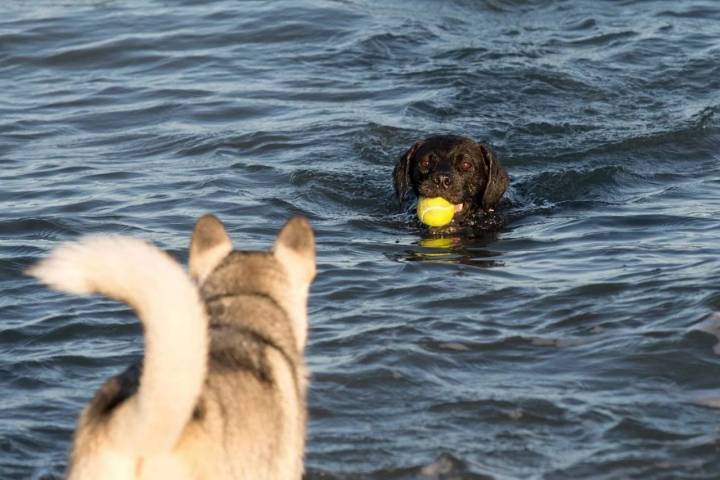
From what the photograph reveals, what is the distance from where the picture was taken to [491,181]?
10.8m

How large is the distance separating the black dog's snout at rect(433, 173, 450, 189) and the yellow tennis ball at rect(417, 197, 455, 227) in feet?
0.35

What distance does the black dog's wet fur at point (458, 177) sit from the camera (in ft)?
34.4

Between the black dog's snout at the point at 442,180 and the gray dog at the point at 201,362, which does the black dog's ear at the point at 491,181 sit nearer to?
the black dog's snout at the point at 442,180

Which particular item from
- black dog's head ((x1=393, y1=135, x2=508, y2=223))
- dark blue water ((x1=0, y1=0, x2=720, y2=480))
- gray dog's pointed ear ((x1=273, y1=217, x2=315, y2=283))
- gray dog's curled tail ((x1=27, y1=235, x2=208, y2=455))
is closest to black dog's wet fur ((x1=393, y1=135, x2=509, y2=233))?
black dog's head ((x1=393, y1=135, x2=508, y2=223))

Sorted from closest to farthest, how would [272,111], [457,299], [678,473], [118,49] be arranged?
[678,473] → [457,299] → [272,111] → [118,49]

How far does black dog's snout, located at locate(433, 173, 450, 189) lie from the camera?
1045 centimetres

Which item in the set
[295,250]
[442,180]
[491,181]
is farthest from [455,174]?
[295,250]

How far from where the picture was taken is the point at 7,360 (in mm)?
7297

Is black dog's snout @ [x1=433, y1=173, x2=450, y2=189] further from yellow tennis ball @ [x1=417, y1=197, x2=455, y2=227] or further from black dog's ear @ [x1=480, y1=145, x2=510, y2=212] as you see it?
black dog's ear @ [x1=480, y1=145, x2=510, y2=212]

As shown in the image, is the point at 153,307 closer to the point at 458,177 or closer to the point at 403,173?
the point at 458,177

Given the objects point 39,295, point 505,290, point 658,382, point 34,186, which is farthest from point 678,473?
point 34,186

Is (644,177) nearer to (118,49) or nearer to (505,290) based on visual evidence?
(505,290)

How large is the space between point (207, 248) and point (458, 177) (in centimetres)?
561

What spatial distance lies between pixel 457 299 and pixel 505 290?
332 mm
